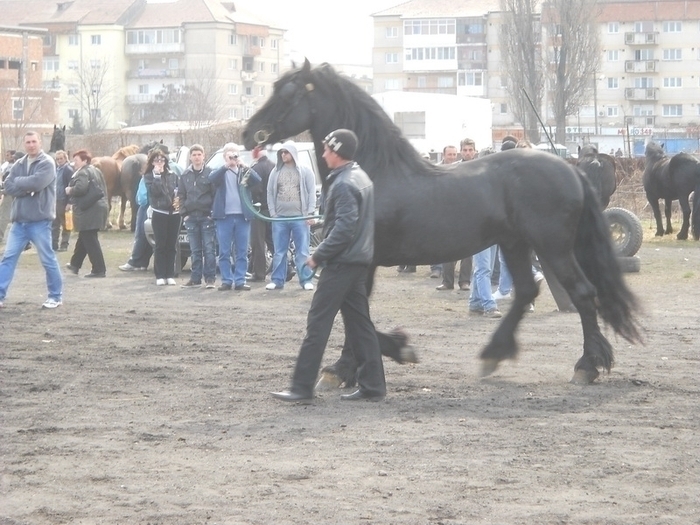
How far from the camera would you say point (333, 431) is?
7.20 meters

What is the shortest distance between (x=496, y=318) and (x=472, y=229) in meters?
4.13

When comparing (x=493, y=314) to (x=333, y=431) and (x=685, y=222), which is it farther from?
(x=685, y=222)

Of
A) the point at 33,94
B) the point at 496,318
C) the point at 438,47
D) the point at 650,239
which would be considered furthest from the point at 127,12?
the point at 496,318

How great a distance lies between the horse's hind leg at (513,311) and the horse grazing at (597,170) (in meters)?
7.77

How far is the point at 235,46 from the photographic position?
123500mm

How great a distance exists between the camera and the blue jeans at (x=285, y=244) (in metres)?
15.8

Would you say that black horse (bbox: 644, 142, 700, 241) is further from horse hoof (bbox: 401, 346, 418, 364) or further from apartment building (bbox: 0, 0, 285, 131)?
apartment building (bbox: 0, 0, 285, 131)

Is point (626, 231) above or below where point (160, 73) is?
below

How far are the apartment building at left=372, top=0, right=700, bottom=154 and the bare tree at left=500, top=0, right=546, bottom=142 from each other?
37489 mm

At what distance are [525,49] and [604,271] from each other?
54746 mm

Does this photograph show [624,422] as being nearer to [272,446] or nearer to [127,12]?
[272,446]

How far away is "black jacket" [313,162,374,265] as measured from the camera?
25.8 feet

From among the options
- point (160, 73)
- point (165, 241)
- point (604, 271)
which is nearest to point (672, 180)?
point (165, 241)

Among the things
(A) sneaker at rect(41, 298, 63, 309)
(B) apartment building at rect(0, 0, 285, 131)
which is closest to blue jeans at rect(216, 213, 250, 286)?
(A) sneaker at rect(41, 298, 63, 309)
